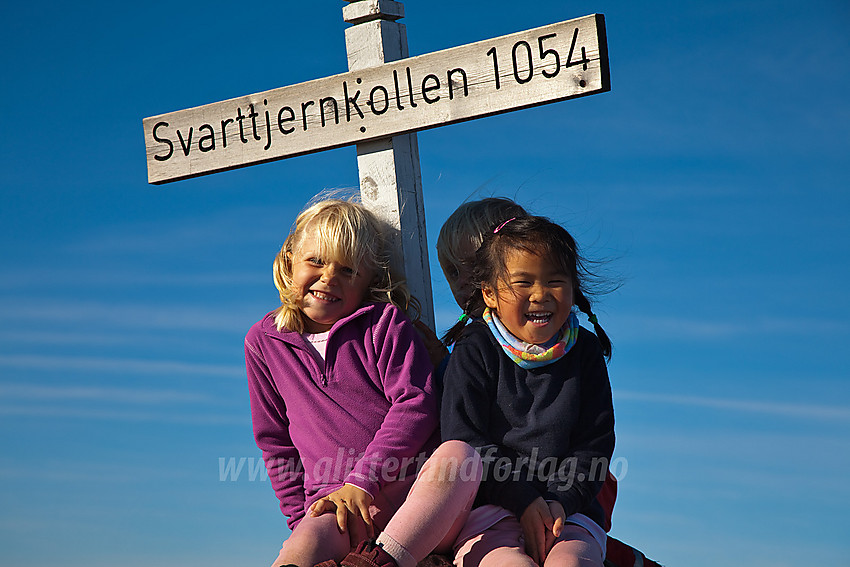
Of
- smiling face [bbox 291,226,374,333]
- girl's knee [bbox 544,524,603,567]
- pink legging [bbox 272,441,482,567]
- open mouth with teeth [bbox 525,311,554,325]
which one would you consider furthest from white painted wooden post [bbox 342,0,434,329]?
girl's knee [bbox 544,524,603,567]

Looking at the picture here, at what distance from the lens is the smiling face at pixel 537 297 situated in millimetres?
3646

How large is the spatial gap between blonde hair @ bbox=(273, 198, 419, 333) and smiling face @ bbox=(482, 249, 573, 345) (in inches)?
24.3

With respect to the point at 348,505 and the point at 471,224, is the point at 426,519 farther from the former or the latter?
the point at 471,224

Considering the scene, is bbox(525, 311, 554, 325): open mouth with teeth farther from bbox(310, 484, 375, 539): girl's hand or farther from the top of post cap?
the top of post cap

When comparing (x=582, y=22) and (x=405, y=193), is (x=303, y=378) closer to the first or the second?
(x=405, y=193)

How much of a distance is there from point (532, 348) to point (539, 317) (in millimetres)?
115

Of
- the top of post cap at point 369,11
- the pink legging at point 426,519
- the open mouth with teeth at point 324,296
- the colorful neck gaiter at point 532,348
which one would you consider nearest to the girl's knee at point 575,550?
the pink legging at point 426,519

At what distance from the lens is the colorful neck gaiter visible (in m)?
3.64

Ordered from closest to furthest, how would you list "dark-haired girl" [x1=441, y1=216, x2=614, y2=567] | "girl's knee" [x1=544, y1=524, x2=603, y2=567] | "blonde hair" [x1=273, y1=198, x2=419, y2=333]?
"girl's knee" [x1=544, y1=524, x2=603, y2=567] → "dark-haired girl" [x1=441, y1=216, x2=614, y2=567] → "blonde hair" [x1=273, y1=198, x2=419, y2=333]

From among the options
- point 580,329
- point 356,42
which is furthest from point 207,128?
point 580,329

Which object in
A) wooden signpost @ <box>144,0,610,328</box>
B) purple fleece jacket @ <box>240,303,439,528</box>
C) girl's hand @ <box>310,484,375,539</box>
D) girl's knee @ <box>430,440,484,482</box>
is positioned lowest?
girl's hand @ <box>310,484,375,539</box>

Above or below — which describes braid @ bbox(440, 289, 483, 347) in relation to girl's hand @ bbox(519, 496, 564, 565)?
above

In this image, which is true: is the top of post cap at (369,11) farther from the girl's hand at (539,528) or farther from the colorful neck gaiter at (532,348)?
the girl's hand at (539,528)

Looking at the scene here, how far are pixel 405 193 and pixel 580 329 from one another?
974 millimetres
